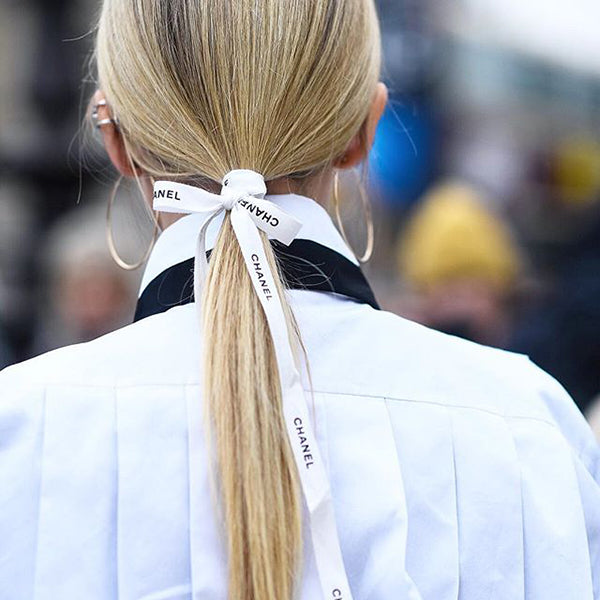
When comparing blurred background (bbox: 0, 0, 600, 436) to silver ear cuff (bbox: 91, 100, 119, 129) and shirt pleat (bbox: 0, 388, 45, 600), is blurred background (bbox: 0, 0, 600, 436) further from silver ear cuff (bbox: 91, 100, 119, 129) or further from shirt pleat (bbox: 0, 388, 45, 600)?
shirt pleat (bbox: 0, 388, 45, 600)

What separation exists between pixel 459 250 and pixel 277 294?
8.58 feet

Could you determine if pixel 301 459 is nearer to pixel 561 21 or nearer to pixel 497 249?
pixel 497 249

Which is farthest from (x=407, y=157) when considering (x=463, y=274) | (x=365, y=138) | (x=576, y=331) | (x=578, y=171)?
(x=365, y=138)

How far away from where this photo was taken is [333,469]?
4.03ft

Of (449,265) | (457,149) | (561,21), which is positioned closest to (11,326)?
(449,265)

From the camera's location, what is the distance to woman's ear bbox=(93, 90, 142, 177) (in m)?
1.40

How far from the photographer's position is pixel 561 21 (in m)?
7.25

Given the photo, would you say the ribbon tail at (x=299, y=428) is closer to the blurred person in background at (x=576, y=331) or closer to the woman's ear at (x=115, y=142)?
the woman's ear at (x=115, y=142)

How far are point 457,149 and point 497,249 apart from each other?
3793mm

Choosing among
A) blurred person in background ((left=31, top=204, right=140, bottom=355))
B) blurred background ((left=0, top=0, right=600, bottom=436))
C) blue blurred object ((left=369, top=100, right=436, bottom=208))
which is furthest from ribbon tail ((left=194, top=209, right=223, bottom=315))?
blue blurred object ((left=369, top=100, right=436, bottom=208))

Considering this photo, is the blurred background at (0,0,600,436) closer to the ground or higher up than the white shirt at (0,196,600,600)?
closer to the ground

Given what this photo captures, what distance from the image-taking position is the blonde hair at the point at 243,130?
1186mm

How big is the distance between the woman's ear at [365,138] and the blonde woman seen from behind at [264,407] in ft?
0.17

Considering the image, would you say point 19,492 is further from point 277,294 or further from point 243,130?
point 243,130
